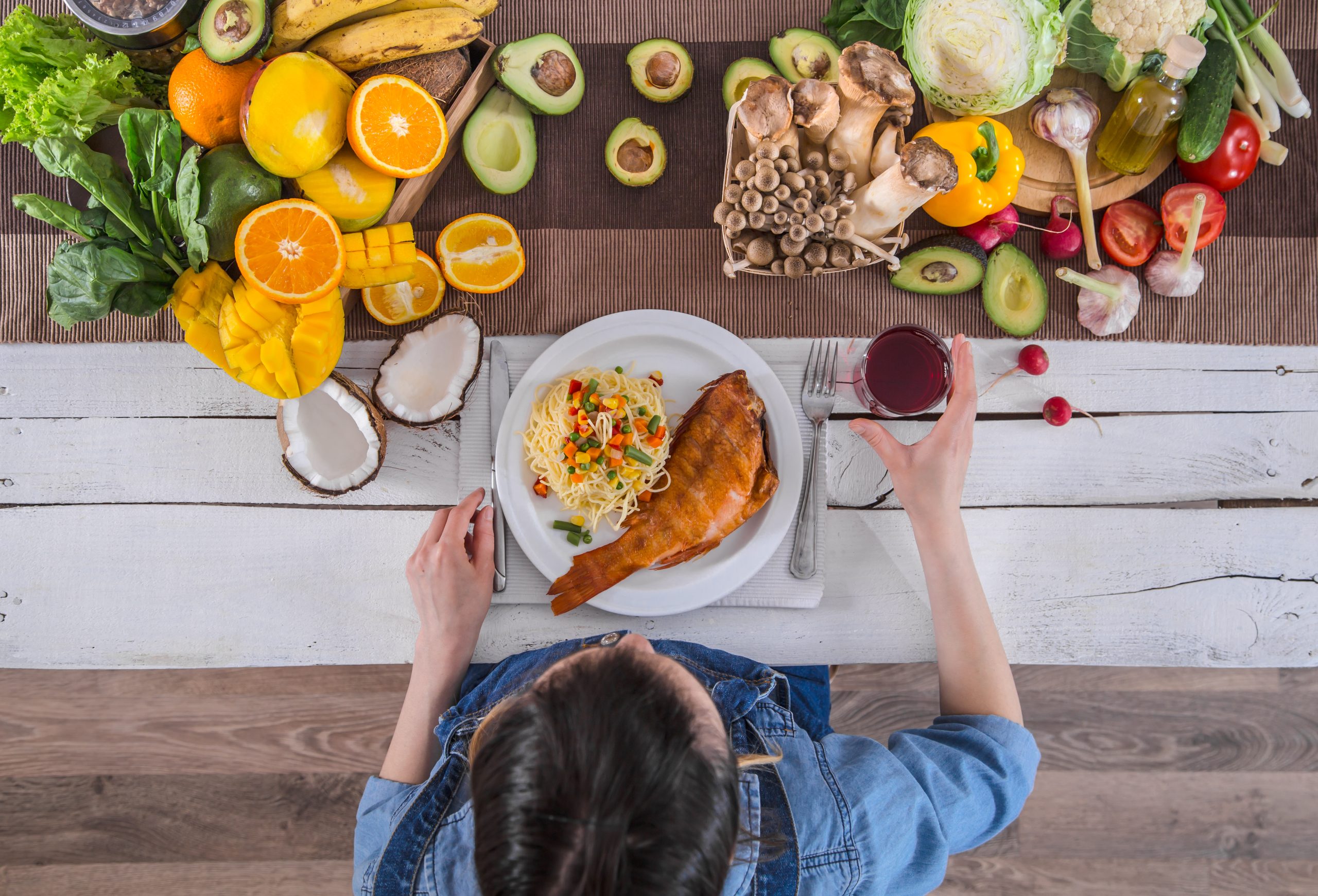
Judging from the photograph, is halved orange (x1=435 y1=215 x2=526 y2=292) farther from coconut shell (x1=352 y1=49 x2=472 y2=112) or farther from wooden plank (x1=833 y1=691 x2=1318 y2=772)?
wooden plank (x1=833 y1=691 x2=1318 y2=772)

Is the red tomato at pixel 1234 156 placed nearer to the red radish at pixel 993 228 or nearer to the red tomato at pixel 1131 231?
the red tomato at pixel 1131 231

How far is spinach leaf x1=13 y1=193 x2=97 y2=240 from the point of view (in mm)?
2150

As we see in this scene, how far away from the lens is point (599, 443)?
2373mm

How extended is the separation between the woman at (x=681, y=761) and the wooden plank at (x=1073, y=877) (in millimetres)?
1253

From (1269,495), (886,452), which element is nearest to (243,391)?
(886,452)

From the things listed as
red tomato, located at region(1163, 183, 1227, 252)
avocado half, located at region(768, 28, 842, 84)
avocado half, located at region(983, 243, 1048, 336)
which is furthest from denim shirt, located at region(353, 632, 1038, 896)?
avocado half, located at region(768, 28, 842, 84)

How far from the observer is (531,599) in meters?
2.60

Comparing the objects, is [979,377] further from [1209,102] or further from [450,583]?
[450,583]

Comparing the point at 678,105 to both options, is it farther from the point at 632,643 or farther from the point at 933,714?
the point at 933,714

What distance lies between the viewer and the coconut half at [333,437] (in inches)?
96.4

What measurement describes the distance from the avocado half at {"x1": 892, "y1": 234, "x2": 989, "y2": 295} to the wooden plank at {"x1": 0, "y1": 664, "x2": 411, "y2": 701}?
2465mm

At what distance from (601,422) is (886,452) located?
0.97 metres

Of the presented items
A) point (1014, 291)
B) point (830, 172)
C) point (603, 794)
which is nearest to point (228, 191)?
point (830, 172)

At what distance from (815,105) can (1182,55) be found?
4.16 ft
